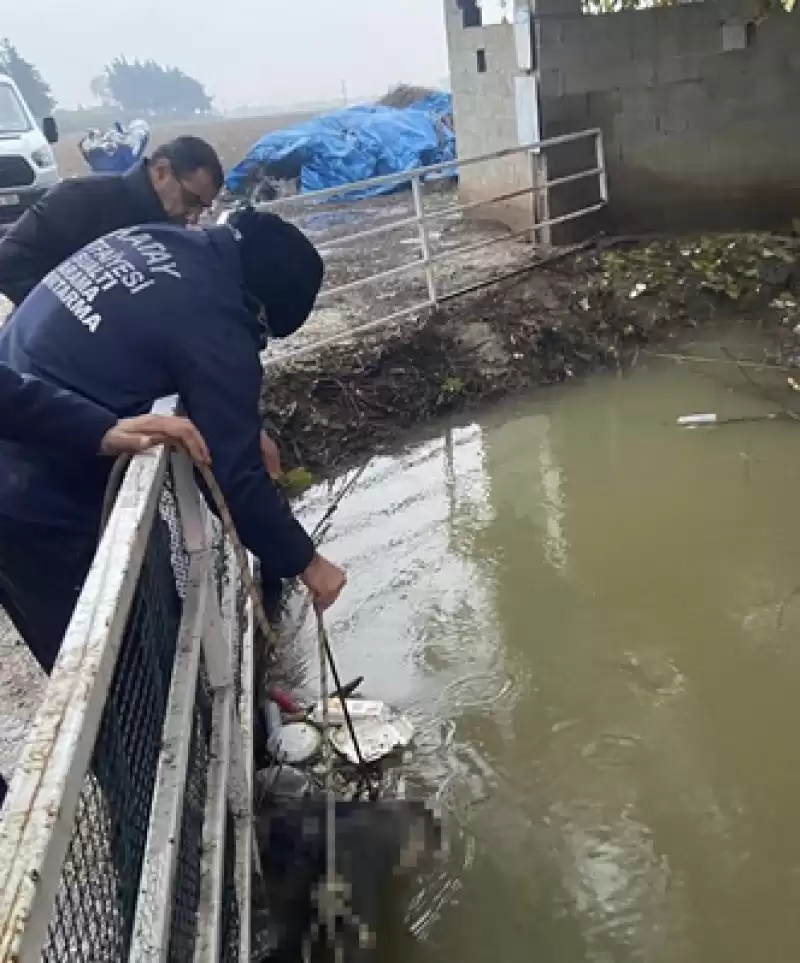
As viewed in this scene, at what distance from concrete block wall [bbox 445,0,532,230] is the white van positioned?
4.88 m

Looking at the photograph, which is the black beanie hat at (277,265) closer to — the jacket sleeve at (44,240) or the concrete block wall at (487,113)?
the jacket sleeve at (44,240)

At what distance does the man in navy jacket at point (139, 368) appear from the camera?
1.97 metres

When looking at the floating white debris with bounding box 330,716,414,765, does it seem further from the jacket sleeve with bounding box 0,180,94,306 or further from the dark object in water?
the jacket sleeve with bounding box 0,180,94,306

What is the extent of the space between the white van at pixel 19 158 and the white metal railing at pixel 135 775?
9.98m

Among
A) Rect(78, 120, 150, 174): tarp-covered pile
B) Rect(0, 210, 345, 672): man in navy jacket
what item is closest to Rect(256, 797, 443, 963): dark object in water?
Rect(0, 210, 345, 672): man in navy jacket

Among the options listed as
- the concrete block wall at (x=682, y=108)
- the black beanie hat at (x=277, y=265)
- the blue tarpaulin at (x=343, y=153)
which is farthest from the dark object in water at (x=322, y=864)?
the blue tarpaulin at (x=343, y=153)

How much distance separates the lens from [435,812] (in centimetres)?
294

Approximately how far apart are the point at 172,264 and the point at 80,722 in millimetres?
1247

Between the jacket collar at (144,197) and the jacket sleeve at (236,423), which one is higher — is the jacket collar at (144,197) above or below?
above

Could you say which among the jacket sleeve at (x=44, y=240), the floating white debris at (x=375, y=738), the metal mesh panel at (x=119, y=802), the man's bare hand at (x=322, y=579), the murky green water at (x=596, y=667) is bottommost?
the murky green water at (x=596, y=667)

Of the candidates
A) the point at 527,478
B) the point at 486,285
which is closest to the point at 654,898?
the point at 527,478

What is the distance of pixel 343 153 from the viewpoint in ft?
38.9

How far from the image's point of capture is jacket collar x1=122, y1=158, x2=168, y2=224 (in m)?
3.46

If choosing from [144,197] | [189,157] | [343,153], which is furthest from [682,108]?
[144,197]
